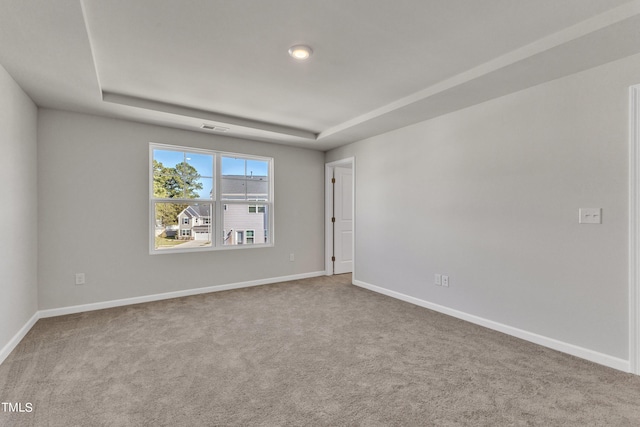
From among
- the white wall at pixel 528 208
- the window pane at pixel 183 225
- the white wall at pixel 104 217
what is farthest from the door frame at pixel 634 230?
the window pane at pixel 183 225

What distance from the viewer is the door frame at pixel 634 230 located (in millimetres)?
2207

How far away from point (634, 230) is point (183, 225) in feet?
15.8

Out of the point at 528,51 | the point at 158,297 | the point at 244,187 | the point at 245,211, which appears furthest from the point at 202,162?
the point at 528,51

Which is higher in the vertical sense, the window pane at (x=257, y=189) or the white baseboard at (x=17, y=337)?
the window pane at (x=257, y=189)

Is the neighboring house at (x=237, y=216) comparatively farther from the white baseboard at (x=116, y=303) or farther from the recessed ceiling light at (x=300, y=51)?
the recessed ceiling light at (x=300, y=51)

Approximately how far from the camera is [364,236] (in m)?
4.80

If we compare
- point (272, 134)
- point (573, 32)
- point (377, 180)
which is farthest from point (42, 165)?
point (573, 32)

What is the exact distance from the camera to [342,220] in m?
5.83

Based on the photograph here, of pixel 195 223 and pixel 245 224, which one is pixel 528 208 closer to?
pixel 245 224

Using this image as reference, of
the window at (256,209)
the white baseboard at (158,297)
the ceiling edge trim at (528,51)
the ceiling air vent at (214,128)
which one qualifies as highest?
the ceiling edge trim at (528,51)

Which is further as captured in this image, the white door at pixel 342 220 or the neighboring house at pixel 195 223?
the white door at pixel 342 220

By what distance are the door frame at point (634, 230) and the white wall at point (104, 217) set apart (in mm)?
4373

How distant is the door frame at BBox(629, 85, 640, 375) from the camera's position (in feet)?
7.24

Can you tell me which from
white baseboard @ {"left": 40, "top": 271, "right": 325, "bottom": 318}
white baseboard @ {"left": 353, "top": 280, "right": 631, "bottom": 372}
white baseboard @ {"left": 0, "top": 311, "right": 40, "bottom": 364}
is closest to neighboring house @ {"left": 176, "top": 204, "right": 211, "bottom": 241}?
white baseboard @ {"left": 40, "top": 271, "right": 325, "bottom": 318}
